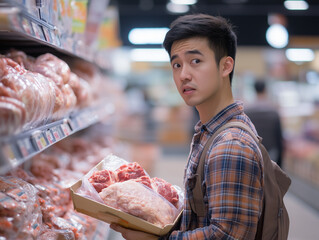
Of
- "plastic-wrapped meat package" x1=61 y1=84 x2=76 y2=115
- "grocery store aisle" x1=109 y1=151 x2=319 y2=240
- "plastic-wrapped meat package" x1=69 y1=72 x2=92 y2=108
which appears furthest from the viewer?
"grocery store aisle" x1=109 y1=151 x2=319 y2=240

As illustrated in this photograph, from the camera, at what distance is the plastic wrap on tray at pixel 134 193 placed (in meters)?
1.56

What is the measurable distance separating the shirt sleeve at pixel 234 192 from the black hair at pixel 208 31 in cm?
46

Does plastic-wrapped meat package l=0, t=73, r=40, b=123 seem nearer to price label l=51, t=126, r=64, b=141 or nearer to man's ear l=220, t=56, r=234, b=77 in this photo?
price label l=51, t=126, r=64, b=141

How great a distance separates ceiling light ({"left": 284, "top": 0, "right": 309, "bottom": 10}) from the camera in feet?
23.2

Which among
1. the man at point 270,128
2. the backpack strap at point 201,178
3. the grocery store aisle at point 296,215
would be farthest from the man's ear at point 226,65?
the man at point 270,128

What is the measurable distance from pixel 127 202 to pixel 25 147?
47 cm

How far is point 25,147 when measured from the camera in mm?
1316

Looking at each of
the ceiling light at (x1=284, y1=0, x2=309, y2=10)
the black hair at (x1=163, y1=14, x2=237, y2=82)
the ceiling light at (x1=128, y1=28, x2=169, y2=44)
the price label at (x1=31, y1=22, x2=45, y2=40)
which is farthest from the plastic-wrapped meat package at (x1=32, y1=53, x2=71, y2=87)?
the ceiling light at (x1=284, y1=0, x2=309, y2=10)

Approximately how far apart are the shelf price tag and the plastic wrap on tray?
243mm

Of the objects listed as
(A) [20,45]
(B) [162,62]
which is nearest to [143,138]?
(B) [162,62]

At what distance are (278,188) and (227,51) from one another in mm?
646

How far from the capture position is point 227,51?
1.77 m

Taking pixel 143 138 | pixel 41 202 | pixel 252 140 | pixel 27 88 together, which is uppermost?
pixel 27 88

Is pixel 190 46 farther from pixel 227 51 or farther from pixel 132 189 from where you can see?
pixel 132 189
